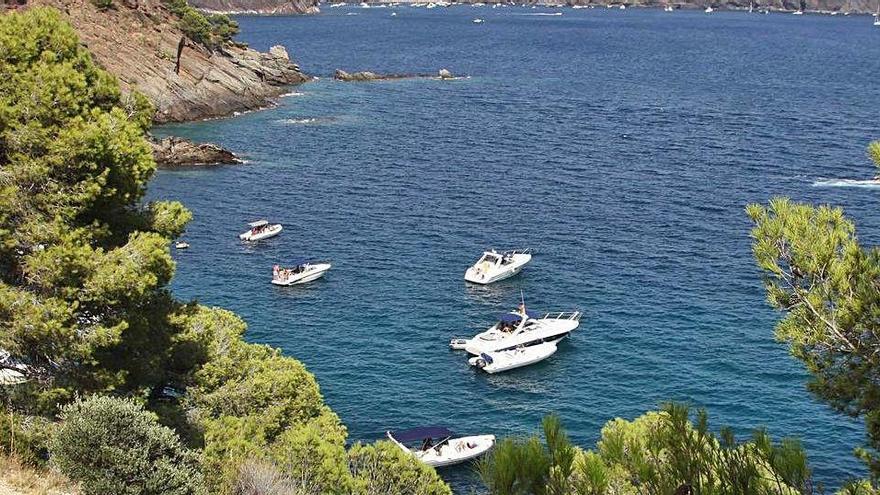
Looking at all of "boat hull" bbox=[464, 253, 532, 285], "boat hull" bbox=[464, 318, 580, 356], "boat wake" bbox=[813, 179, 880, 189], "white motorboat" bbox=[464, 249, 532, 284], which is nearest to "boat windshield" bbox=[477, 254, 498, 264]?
"white motorboat" bbox=[464, 249, 532, 284]

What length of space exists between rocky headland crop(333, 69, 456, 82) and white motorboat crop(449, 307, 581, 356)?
110454mm

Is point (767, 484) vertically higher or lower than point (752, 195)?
higher

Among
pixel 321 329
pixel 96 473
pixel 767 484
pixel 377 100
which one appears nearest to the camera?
pixel 767 484

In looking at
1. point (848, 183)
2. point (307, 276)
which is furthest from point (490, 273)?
point (848, 183)

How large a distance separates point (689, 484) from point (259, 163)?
89.1m

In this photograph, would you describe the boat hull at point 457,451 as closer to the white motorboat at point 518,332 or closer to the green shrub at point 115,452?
the white motorboat at point 518,332

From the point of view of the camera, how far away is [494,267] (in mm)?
64688

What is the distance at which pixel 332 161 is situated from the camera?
10081 cm

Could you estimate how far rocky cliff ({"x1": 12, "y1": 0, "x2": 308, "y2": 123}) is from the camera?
378 ft

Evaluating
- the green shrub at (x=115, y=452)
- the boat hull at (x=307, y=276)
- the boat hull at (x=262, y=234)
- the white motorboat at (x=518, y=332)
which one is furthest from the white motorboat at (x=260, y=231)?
the green shrub at (x=115, y=452)

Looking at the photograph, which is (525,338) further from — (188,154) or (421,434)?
(188,154)

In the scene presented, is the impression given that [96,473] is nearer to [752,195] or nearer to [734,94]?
[752,195]

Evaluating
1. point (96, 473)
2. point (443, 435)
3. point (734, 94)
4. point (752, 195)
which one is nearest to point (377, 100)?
point (734, 94)

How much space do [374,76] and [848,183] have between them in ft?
306
